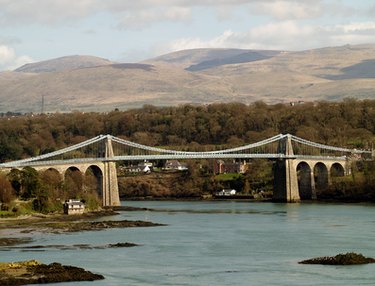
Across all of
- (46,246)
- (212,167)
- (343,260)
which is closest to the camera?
(343,260)

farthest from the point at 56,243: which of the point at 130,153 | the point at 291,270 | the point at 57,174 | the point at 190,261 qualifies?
the point at 130,153

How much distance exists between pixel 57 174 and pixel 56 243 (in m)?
24.8

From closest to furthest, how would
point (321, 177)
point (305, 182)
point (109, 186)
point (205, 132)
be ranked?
point (109, 186) → point (305, 182) → point (321, 177) → point (205, 132)

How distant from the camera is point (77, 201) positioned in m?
61.8

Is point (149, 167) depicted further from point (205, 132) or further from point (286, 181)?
point (286, 181)

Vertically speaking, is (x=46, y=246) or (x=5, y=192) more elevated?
(x=5, y=192)

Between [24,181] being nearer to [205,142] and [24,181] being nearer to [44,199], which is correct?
[44,199]

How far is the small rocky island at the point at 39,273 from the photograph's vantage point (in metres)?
32.2

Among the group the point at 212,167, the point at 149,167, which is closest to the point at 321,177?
the point at 212,167

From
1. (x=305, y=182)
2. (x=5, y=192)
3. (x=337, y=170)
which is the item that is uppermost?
(x=337, y=170)

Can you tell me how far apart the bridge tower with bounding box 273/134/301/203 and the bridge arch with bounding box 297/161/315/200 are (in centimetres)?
199

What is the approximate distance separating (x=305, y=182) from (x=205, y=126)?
26.8 m

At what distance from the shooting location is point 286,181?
80.2 metres

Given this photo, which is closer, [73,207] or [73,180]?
[73,207]
